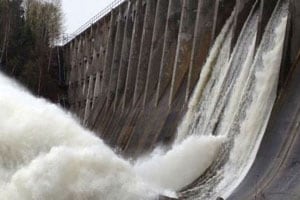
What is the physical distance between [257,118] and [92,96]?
2869 cm

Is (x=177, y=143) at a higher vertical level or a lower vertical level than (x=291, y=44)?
lower

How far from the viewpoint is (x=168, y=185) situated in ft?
62.2

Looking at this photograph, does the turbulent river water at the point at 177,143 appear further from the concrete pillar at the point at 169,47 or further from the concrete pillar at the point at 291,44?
the concrete pillar at the point at 169,47

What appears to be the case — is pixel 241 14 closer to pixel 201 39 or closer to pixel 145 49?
pixel 201 39

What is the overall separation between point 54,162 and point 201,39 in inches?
553

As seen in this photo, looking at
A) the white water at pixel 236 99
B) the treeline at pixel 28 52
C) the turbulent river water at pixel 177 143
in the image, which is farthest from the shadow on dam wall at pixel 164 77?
the treeline at pixel 28 52

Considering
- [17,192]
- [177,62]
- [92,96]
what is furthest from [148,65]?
[17,192]

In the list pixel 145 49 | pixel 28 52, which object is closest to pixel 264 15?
pixel 145 49

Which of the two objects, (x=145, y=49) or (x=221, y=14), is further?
(x=145, y=49)

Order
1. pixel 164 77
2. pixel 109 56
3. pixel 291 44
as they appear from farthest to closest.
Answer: pixel 109 56 < pixel 164 77 < pixel 291 44

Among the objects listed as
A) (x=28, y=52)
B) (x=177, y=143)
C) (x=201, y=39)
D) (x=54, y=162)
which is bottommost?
(x=28, y=52)

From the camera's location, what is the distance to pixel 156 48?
3278 cm

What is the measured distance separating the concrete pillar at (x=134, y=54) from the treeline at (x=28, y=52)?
16070 millimetres

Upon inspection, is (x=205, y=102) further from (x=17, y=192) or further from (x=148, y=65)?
(x=17, y=192)
